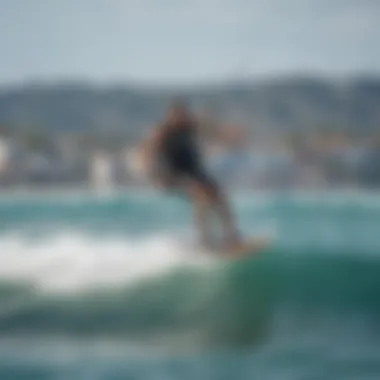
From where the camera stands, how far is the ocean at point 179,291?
1.60 metres

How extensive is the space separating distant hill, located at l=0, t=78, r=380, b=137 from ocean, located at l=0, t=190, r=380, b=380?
0.50ft

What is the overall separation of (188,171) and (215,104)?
0.15 m

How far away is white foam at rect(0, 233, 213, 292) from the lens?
1.63 metres

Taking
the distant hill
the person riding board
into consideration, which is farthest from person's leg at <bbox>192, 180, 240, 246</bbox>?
the distant hill

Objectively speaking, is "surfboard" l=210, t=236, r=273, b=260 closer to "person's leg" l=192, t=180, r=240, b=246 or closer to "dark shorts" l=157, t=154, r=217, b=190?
"person's leg" l=192, t=180, r=240, b=246

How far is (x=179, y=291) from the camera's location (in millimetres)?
1633

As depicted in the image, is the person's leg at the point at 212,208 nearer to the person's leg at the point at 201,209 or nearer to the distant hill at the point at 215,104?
the person's leg at the point at 201,209

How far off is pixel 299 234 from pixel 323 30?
44cm

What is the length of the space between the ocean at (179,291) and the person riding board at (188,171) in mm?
29

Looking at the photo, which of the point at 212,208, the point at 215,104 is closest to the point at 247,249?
the point at 212,208

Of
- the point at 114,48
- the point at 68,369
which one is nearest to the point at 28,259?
the point at 68,369

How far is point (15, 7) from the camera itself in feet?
5.50

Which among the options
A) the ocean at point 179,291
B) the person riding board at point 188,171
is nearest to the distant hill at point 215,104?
the person riding board at point 188,171

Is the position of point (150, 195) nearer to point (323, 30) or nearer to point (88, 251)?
point (88, 251)
